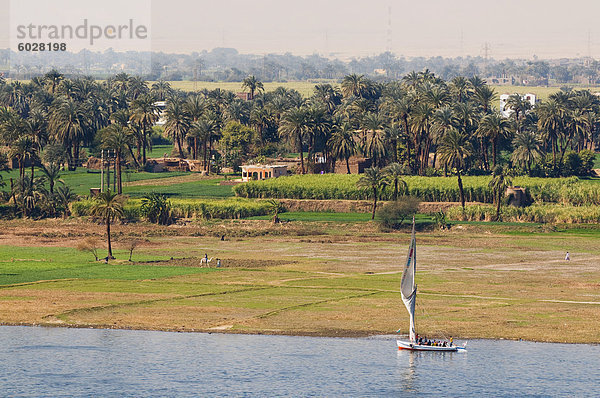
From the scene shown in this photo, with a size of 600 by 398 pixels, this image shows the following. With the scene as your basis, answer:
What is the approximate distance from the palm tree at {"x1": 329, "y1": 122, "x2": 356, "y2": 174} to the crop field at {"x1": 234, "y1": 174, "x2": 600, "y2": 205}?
9.43 meters

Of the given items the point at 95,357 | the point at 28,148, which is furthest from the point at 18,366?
the point at 28,148

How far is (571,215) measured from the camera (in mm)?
149500

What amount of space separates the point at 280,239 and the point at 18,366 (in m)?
73.5

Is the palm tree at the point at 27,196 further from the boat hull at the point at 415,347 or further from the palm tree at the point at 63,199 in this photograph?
the boat hull at the point at 415,347

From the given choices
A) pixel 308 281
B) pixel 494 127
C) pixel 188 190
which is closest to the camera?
pixel 308 281

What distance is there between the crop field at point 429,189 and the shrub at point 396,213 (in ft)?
56.3

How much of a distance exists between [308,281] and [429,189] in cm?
7264

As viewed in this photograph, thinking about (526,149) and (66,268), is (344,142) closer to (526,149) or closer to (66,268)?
(526,149)

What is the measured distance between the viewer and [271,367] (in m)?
68.4

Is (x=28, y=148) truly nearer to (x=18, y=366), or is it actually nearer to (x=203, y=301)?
(x=203, y=301)

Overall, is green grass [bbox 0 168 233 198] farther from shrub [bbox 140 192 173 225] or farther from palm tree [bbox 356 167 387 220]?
palm tree [bbox 356 167 387 220]

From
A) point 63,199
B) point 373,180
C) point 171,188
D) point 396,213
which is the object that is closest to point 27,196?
point 63,199

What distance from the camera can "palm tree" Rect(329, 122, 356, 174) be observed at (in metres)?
191

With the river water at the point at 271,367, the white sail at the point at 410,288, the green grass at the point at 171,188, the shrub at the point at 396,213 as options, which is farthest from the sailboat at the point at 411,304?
the green grass at the point at 171,188
